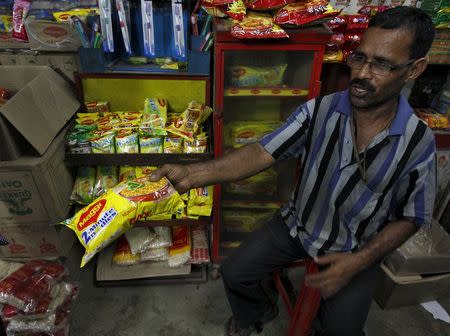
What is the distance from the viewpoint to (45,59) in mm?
2047

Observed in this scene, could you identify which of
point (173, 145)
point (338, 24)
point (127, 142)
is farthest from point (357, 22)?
point (127, 142)

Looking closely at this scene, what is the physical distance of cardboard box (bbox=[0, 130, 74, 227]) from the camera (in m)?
1.72

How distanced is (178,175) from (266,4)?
989 mm

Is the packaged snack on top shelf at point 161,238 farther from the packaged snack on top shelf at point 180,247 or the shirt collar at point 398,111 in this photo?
the shirt collar at point 398,111

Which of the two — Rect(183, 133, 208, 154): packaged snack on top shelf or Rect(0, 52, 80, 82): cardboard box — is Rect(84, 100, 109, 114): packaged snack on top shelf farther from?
Rect(183, 133, 208, 154): packaged snack on top shelf

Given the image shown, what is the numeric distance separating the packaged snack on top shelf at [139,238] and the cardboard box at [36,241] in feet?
1.26

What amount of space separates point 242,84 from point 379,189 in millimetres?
970

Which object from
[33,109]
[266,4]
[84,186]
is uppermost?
[266,4]

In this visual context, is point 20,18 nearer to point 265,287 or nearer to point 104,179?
point 104,179

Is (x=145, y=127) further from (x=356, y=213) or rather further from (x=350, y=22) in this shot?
(x=350, y=22)

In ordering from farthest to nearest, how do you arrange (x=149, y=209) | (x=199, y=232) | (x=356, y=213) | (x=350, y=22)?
(x=199, y=232), (x=350, y=22), (x=356, y=213), (x=149, y=209)

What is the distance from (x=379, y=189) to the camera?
136cm

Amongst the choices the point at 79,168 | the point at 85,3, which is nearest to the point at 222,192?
the point at 79,168

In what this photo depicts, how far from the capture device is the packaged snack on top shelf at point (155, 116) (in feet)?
6.20
